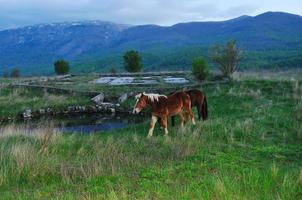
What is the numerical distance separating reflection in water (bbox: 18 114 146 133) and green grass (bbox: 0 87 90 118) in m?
1.92

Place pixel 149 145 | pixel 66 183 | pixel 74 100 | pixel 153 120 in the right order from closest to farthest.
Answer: pixel 66 183 → pixel 149 145 → pixel 153 120 → pixel 74 100

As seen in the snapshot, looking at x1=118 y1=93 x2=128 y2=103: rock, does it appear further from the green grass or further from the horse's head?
the horse's head

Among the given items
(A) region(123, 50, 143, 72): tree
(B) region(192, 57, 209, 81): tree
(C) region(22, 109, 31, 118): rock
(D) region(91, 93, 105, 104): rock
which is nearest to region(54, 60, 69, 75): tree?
(A) region(123, 50, 143, 72): tree

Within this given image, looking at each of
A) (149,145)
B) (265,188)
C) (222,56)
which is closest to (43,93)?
(222,56)

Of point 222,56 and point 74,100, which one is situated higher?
point 222,56

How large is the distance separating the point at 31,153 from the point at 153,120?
Result: 5.81 m

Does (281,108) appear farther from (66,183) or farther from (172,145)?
(66,183)

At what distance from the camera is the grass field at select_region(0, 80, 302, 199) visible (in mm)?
8633

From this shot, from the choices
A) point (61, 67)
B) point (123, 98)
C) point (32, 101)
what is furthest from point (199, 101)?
point (61, 67)

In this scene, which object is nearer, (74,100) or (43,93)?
(74,100)

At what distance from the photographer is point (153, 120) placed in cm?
1594

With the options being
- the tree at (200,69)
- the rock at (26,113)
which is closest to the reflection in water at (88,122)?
the rock at (26,113)

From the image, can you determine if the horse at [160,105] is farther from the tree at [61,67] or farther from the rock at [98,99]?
the tree at [61,67]

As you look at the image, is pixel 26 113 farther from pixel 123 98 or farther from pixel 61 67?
pixel 61 67
